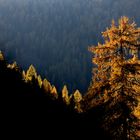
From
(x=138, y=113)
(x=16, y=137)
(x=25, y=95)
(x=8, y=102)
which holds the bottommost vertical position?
(x=16, y=137)

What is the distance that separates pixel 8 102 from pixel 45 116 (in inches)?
179

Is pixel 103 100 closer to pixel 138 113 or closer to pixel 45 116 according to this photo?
pixel 138 113

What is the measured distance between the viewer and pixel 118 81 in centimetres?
2656

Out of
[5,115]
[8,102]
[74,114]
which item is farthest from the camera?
[74,114]

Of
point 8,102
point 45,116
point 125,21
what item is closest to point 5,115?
point 8,102

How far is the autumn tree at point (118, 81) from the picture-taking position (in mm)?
26312

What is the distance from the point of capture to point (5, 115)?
29.7 metres

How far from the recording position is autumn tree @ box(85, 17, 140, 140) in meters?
26.3

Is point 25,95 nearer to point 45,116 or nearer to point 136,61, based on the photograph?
point 45,116

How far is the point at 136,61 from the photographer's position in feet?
86.9

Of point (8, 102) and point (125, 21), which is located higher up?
point (125, 21)

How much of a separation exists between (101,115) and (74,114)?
13.6m

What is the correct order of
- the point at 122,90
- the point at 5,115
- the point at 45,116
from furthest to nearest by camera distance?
1. the point at 45,116
2. the point at 5,115
3. the point at 122,90

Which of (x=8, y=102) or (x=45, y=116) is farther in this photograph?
(x=45, y=116)
